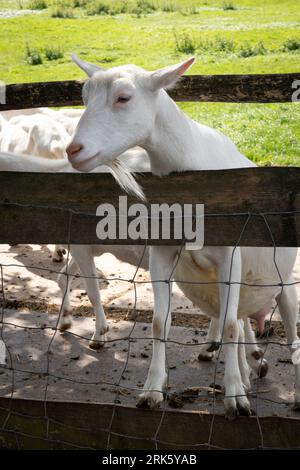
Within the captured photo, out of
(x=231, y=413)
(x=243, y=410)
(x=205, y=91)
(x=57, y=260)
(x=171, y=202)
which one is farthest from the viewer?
(x=57, y=260)

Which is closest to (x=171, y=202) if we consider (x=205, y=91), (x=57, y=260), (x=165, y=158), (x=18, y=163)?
(x=165, y=158)

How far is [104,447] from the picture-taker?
154 inches

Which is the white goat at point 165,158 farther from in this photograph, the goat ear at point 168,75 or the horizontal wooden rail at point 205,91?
the horizontal wooden rail at point 205,91

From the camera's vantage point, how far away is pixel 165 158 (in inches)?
Answer: 168

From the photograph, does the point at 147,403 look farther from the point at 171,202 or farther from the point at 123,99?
the point at 123,99

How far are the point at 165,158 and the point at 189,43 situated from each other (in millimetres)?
18368

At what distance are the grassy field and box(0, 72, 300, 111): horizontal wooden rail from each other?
4556mm

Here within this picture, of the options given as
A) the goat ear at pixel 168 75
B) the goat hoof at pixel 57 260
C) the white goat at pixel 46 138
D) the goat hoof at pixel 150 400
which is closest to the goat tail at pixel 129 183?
the goat ear at pixel 168 75

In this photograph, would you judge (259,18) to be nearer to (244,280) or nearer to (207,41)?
(207,41)

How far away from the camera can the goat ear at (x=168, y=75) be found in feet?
13.3

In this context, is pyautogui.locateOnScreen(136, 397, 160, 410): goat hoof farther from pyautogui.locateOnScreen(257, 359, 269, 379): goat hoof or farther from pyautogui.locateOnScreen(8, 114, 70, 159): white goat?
pyautogui.locateOnScreen(8, 114, 70, 159): white goat

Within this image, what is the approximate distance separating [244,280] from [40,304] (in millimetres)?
2631

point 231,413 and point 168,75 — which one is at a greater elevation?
point 168,75

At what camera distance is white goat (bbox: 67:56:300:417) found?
4012 millimetres
